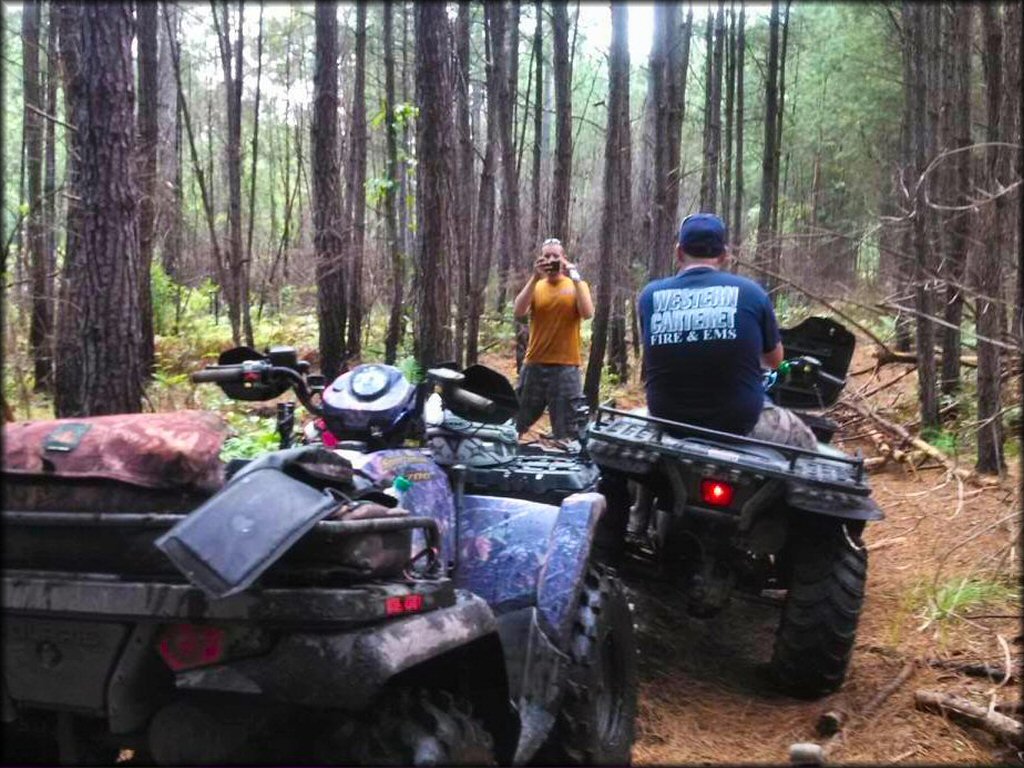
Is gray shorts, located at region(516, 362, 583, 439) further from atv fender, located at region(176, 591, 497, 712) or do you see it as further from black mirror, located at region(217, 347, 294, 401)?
atv fender, located at region(176, 591, 497, 712)

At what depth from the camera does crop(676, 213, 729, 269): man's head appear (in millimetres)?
4840

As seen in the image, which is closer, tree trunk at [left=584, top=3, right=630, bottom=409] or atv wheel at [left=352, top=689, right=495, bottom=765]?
atv wheel at [left=352, top=689, right=495, bottom=765]

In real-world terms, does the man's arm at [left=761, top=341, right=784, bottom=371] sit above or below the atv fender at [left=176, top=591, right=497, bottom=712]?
above

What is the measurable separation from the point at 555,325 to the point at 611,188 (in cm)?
519

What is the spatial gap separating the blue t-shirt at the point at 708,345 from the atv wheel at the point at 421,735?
2.63 meters

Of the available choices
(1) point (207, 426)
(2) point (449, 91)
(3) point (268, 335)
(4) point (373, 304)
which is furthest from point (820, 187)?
(1) point (207, 426)

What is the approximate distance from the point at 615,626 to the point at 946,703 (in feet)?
5.60

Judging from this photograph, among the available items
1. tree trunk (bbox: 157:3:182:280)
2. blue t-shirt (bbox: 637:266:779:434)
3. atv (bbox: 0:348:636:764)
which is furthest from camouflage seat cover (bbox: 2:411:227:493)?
tree trunk (bbox: 157:3:182:280)

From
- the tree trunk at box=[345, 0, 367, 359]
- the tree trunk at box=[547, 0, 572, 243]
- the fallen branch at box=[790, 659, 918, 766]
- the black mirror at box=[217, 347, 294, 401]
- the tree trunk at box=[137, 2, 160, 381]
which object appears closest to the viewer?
the black mirror at box=[217, 347, 294, 401]

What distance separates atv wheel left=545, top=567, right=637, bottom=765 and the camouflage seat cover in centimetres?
162

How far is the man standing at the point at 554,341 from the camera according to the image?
26.7 feet

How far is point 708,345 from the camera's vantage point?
15.4ft

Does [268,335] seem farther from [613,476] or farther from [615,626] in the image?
[615,626]

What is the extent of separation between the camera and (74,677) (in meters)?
2.21
